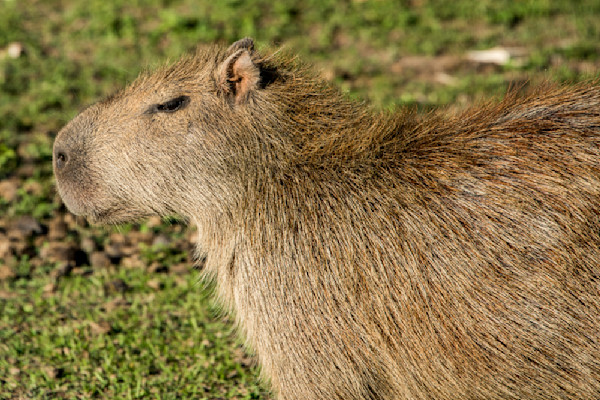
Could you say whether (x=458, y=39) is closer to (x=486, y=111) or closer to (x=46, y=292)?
(x=486, y=111)

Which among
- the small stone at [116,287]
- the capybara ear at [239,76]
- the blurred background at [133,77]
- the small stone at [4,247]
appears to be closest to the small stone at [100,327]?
the blurred background at [133,77]

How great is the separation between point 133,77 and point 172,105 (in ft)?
9.87

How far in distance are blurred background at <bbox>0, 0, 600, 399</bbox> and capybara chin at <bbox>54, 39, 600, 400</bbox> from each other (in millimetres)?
446

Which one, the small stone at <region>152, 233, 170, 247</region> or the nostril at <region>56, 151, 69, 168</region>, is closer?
the nostril at <region>56, 151, 69, 168</region>

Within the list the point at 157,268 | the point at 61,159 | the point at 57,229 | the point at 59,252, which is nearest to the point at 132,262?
the point at 157,268

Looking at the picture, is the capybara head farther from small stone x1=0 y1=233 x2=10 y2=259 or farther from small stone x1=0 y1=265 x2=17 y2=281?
small stone x1=0 y1=233 x2=10 y2=259

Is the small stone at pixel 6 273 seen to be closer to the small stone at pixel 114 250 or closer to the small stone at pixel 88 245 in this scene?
the small stone at pixel 88 245

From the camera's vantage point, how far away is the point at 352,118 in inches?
127

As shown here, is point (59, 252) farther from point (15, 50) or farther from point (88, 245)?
point (15, 50)

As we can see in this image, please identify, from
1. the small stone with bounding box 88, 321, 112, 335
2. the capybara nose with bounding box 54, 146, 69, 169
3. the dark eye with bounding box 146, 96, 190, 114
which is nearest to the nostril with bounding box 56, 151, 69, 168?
the capybara nose with bounding box 54, 146, 69, 169

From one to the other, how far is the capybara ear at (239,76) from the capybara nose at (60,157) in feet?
2.55

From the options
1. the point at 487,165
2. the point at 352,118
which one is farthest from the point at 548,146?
the point at 352,118

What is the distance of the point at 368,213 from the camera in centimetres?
293

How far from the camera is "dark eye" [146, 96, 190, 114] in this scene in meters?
3.13
